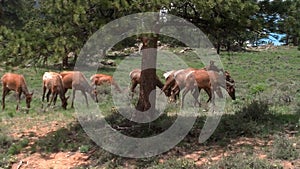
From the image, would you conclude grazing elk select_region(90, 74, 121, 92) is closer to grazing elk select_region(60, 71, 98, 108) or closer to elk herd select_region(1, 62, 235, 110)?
elk herd select_region(1, 62, 235, 110)

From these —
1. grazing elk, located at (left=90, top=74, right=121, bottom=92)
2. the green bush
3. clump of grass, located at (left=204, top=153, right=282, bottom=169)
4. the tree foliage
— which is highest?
the tree foliage

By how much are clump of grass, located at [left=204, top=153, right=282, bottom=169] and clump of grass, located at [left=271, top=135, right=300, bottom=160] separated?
1.37 ft

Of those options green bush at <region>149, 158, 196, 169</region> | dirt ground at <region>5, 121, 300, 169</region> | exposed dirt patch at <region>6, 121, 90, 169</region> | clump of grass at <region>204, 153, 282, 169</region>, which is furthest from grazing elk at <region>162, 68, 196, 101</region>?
clump of grass at <region>204, 153, 282, 169</region>

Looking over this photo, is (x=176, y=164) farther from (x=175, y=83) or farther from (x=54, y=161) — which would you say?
(x=175, y=83)

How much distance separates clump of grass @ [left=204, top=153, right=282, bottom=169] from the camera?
7.39m

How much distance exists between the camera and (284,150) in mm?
7922

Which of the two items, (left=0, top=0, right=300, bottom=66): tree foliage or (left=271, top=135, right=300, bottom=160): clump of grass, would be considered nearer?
(left=271, top=135, right=300, bottom=160): clump of grass

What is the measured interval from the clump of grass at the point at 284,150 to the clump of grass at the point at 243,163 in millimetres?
416

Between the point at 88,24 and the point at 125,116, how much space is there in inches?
123

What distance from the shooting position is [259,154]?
8.11 meters

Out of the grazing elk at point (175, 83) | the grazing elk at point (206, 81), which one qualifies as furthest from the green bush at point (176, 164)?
the grazing elk at point (175, 83)

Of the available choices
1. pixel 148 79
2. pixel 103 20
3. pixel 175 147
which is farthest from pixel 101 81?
pixel 175 147

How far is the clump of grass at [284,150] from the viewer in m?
7.77

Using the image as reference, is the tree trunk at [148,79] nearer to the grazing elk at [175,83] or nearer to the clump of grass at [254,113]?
the clump of grass at [254,113]
